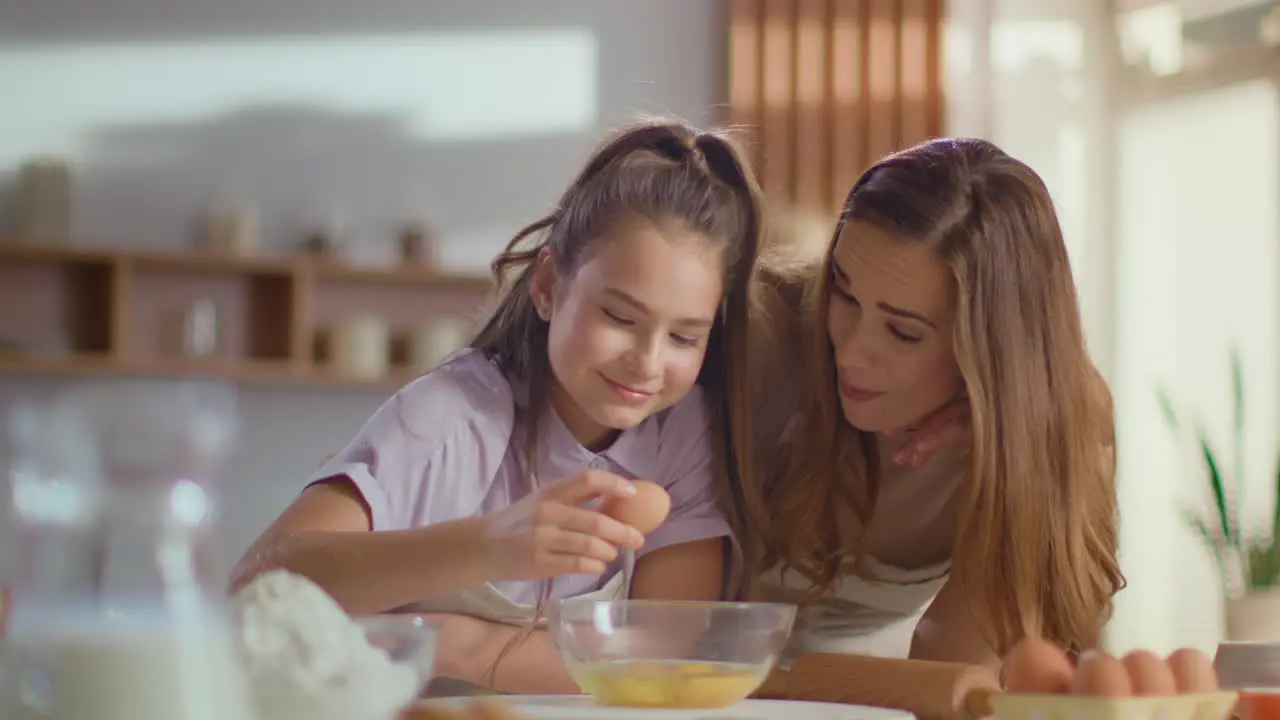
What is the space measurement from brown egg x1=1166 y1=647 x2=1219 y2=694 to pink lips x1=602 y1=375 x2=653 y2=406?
0.89 m

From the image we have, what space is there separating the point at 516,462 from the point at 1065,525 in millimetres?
689

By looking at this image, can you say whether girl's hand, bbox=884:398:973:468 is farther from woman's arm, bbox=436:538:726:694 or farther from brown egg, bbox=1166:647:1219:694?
brown egg, bbox=1166:647:1219:694

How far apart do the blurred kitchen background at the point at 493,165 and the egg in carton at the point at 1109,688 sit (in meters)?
3.69

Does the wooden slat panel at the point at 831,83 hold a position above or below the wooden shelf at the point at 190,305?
above

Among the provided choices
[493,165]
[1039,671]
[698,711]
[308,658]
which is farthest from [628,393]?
[493,165]

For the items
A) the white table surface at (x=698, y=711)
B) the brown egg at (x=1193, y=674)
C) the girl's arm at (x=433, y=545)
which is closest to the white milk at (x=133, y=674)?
the white table surface at (x=698, y=711)

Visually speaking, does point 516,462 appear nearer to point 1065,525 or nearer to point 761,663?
point 1065,525

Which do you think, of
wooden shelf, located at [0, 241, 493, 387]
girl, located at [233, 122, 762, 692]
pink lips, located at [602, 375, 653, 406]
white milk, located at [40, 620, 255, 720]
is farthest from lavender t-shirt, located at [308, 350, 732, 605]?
wooden shelf, located at [0, 241, 493, 387]

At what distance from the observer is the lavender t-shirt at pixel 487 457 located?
187 cm

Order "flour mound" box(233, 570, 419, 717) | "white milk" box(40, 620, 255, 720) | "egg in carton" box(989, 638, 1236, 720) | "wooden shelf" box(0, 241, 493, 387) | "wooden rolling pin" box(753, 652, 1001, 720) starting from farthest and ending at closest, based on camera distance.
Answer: "wooden shelf" box(0, 241, 493, 387), "wooden rolling pin" box(753, 652, 1001, 720), "egg in carton" box(989, 638, 1236, 720), "flour mound" box(233, 570, 419, 717), "white milk" box(40, 620, 255, 720)

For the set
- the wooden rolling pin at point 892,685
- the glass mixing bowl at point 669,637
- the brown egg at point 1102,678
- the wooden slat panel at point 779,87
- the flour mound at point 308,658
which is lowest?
the wooden rolling pin at point 892,685

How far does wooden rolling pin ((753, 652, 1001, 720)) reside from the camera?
3.84ft

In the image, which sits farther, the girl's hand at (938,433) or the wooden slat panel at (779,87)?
the wooden slat panel at (779,87)

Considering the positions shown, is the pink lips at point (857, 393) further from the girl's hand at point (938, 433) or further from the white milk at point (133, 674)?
the white milk at point (133, 674)
